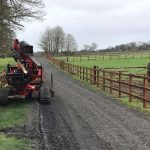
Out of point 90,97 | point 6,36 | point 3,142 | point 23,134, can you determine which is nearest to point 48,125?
point 23,134

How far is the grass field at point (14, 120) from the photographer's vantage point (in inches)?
395

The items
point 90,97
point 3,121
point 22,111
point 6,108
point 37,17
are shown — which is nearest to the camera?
point 3,121

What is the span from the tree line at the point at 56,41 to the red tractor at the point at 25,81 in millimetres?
135788

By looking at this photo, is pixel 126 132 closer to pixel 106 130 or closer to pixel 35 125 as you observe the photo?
pixel 106 130

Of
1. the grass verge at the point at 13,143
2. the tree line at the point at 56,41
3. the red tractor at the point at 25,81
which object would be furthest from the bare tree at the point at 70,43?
the grass verge at the point at 13,143

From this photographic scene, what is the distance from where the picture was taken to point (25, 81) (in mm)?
18188

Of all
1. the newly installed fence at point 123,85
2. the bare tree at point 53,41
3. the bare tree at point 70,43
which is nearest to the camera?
the newly installed fence at point 123,85

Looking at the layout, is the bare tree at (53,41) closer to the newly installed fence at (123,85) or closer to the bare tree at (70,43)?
the bare tree at (70,43)

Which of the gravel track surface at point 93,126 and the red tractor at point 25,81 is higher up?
the red tractor at point 25,81

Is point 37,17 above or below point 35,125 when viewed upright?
above

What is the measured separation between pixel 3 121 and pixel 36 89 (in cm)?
494

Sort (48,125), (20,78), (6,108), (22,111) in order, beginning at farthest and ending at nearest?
(20,78)
(6,108)
(22,111)
(48,125)

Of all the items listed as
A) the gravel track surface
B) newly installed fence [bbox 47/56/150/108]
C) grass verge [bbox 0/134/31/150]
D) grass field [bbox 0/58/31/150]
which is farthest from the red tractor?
grass verge [bbox 0/134/31/150]

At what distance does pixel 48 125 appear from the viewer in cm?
1270
